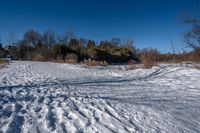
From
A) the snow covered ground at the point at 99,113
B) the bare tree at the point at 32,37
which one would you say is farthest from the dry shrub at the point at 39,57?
the snow covered ground at the point at 99,113

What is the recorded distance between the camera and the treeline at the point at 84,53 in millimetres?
18925

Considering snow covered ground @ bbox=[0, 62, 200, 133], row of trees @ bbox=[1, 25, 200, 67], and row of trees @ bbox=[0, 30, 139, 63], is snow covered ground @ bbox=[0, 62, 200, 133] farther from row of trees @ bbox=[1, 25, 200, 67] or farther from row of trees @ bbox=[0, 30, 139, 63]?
row of trees @ bbox=[0, 30, 139, 63]

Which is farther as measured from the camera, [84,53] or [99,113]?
[84,53]

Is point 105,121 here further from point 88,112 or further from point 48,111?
point 48,111

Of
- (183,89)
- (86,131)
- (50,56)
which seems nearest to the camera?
(86,131)

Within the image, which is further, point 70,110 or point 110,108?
point 110,108

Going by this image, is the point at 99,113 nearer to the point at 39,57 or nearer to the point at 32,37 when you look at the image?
the point at 39,57

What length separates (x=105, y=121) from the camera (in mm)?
3723

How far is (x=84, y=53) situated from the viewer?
121ft

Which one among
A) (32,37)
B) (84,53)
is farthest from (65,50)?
(32,37)

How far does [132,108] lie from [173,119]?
0.91 m

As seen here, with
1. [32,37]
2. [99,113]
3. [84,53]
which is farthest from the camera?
[32,37]

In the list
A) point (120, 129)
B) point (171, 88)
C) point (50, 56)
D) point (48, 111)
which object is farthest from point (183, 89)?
point (50, 56)

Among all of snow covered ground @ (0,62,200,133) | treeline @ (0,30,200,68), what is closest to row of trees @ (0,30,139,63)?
treeline @ (0,30,200,68)
